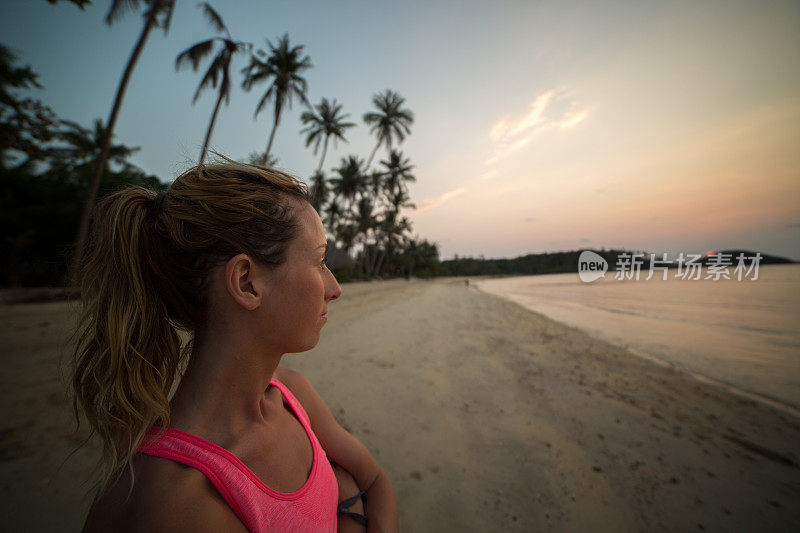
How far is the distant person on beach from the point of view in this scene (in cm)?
67

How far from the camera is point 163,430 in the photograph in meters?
0.67

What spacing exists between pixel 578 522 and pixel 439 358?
108 inches

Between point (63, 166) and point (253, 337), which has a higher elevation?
point (63, 166)

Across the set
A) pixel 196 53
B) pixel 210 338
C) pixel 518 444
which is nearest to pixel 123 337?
pixel 210 338

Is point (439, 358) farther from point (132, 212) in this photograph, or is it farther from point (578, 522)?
point (132, 212)

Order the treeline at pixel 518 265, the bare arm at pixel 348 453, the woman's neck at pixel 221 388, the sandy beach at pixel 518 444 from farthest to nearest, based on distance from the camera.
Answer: the treeline at pixel 518 265
the sandy beach at pixel 518 444
the bare arm at pixel 348 453
the woman's neck at pixel 221 388

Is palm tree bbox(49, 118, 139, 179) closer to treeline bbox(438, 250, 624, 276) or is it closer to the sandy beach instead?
the sandy beach

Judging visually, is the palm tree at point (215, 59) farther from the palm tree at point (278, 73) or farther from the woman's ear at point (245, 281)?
the woman's ear at point (245, 281)

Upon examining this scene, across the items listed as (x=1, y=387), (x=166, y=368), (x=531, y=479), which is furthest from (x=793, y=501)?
(x=1, y=387)

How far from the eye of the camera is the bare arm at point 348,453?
1163 mm

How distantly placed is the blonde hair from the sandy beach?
0.25 metres

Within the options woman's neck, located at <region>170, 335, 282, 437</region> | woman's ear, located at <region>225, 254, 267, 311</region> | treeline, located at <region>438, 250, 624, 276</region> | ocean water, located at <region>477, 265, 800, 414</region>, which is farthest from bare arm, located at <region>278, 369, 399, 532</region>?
treeline, located at <region>438, 250, 624, 276</region>

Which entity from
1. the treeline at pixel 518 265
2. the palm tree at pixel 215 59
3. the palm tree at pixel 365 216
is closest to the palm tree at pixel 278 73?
the palm tree at pixel 215 59

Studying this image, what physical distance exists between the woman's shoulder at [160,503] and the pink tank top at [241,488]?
18 millimetres
